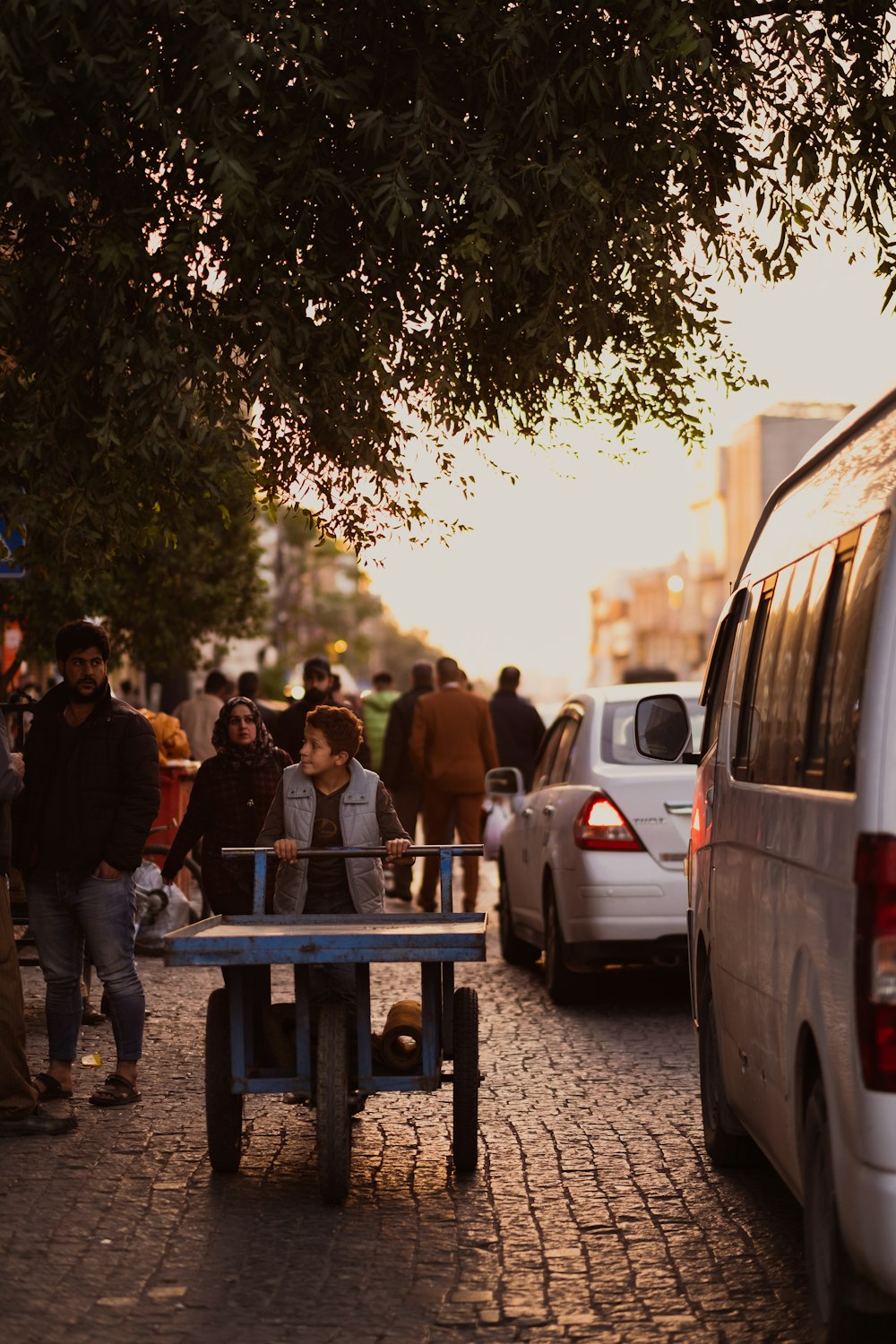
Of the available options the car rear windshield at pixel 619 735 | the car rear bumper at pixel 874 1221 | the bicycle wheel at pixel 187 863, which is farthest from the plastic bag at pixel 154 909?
the car rear bumper at pixel 874 1221

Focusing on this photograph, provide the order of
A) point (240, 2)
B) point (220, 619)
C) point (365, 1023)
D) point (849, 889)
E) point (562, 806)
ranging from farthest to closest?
point (220, 619) → point (562, 806) → point (240, 2) → point (365, 1023) → point (849, 889)

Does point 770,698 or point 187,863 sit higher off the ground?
point 770,698

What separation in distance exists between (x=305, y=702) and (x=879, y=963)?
38.7 feet

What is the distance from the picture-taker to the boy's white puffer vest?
313 inches

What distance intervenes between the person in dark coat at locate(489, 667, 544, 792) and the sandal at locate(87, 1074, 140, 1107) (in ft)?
35.7

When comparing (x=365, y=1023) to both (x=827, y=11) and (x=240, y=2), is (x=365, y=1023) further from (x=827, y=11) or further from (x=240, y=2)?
(x=827, y=11)

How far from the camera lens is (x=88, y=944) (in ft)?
29.2

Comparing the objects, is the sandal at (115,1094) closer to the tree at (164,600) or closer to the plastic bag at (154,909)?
the plastic bag at (154,909)

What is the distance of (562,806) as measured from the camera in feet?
39.2

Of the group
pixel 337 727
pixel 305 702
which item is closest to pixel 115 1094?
pixel 337 727

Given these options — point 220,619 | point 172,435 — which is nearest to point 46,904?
point 172,435

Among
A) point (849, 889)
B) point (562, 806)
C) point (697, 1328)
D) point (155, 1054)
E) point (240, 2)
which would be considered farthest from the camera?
point (562, 806)

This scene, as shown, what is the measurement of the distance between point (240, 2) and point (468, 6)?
0.84 metres

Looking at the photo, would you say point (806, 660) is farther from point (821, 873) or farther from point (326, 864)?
point (326, 864)
